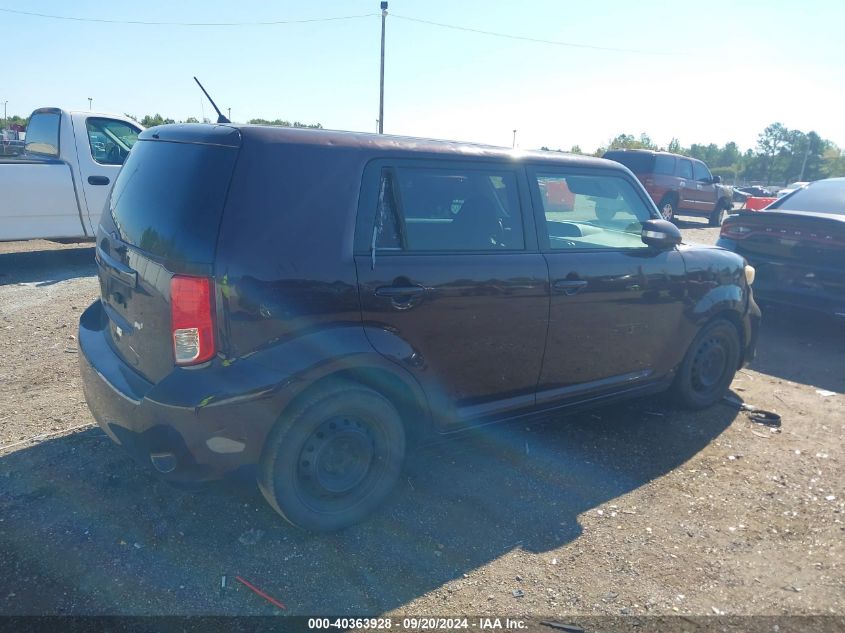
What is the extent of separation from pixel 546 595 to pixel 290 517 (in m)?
1.20

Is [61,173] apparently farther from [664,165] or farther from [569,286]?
[664,165]

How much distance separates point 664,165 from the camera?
1756 cm

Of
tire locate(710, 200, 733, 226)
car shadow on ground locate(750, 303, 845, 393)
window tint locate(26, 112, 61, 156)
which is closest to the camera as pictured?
car shadow on ground locate(750, 303, 845, 393)

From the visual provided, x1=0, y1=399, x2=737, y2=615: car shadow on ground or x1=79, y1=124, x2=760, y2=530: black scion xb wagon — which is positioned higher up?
x1=79, y1=124, x2=760, y2=530: black scion xb wagon

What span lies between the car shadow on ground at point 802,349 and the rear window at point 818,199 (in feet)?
4.14

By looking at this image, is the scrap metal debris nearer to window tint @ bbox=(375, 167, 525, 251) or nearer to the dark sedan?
window tint @ bbox=(375, 167, 525, 251)

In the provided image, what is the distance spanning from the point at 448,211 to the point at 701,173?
18.1 meters

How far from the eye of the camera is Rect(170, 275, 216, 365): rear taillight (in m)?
2.54

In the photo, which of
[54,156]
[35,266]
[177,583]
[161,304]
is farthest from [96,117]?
[177,583]

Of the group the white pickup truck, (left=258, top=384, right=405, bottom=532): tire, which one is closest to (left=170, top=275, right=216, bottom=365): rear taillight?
(left=258, top=384, right=405, bottom=532): tire

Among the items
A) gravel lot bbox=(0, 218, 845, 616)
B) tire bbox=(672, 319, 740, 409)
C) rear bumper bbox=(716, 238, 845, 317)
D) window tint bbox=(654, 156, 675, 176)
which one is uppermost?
window tint bbox=(654, 156, 675, 176)

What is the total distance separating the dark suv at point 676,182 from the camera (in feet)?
56.6

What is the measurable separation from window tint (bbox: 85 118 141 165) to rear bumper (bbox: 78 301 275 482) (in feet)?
22.3

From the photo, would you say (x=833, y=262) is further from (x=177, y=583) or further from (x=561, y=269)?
(x=177, y=583)
